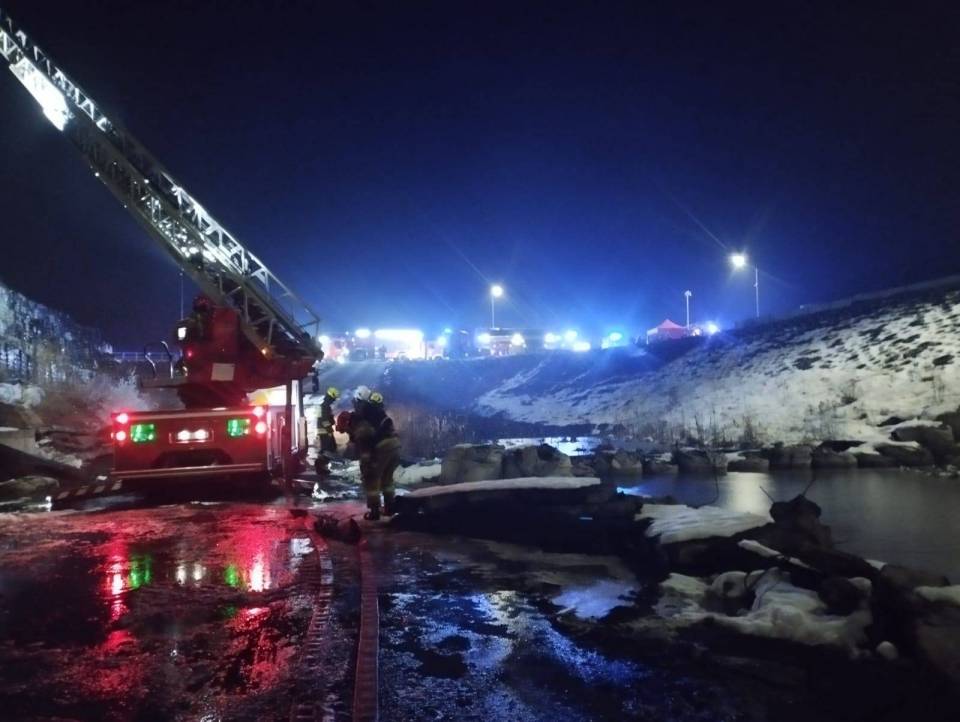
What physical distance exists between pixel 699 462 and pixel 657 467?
2.95 ft

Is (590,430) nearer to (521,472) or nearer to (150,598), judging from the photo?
(521,472)

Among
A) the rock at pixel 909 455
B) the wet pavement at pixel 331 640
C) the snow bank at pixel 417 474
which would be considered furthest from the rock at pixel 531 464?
the rock at pixel 909 455

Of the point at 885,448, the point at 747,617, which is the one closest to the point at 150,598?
the point at 747,617

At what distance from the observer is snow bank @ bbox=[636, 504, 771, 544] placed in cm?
620

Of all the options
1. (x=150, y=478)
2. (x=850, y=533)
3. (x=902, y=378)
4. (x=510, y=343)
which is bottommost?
(x=850, y=533)

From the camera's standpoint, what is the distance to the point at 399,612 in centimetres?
506

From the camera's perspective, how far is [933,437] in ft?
50.4

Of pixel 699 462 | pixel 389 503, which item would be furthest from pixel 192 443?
pixel 699 462

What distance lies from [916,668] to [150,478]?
30.3 feet

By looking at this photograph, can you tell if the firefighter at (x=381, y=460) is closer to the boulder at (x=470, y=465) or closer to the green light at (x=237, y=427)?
the green light at (x=237, y=427)

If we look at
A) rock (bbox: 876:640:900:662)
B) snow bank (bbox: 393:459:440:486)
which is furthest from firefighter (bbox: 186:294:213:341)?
rock (bbox: 876:640:900:662)

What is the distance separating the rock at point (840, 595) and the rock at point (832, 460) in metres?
11.4

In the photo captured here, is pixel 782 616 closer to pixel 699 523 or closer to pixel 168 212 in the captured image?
pixel 699 523

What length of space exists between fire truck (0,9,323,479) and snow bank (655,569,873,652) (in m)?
7.12
